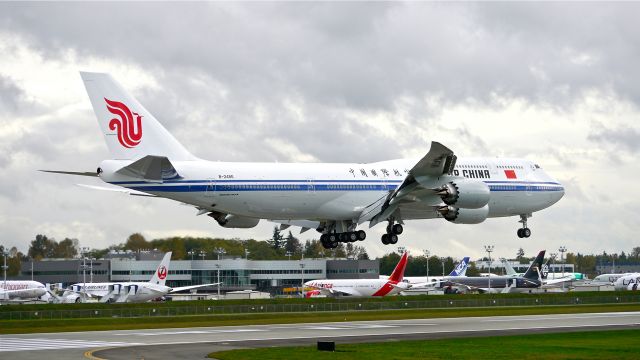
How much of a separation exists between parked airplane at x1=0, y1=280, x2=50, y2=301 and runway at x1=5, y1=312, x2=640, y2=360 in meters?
60.4

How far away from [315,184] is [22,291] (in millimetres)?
61323

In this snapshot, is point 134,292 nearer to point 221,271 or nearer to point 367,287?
point 367,287

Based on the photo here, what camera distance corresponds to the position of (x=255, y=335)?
47.6 meters

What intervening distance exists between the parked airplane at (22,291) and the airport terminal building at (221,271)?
82.7 ft

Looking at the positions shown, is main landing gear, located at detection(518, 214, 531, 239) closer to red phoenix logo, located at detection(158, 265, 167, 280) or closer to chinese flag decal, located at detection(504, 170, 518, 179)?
chinese flag decal, located at detection(504, 170, 518, 179)

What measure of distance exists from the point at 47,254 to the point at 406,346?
166m

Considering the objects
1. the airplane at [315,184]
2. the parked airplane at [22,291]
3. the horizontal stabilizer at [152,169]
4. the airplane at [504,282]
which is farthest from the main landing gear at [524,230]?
the parked airplane at [22,291]

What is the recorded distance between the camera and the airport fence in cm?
7038

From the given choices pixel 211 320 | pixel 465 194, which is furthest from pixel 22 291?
pixel 465 194

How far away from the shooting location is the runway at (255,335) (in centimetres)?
3759

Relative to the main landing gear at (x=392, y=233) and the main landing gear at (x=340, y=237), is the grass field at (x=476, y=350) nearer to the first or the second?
the main landing gear at (x=392, y=233)

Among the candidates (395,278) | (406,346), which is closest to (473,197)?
(406,346)

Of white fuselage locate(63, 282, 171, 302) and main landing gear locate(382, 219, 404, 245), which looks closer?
main landing gear locate(382, 219, 404, 245)

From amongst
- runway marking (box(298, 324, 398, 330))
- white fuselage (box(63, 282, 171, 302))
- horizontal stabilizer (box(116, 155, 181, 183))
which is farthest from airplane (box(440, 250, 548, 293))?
A: horizontal stabilizer (box(116, 155, 181, 183))
